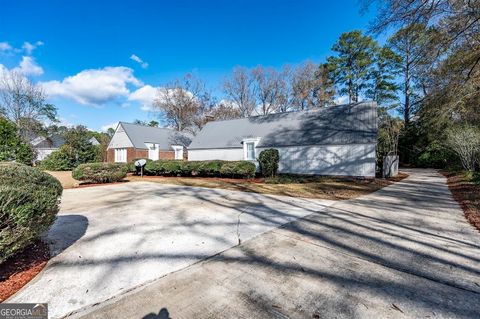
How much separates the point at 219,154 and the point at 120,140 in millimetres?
13560

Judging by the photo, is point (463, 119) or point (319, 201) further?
point (463, 119)

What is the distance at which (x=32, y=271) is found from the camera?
118 inches

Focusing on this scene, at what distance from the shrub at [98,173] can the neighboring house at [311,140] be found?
338 inches

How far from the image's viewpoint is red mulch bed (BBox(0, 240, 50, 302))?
2.61 m

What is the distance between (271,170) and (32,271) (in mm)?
12741

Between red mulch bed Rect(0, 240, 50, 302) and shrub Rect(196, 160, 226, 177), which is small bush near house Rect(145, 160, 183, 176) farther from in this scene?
red mulch bed Rect(0, 240, 50, 302)

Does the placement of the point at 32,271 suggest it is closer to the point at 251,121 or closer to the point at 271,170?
the point at 271,170

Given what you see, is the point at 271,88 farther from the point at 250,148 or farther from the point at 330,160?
the point at 330,160

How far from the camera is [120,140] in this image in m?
A: 25.9

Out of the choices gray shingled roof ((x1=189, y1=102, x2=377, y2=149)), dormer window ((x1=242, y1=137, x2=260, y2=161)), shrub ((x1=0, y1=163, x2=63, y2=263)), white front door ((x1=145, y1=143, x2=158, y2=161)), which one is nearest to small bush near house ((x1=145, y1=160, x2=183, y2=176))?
gray shingled roof ((x1=189, y1=102, x2=377, y2=149))

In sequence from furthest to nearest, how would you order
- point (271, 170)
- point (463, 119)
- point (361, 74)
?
point (361, 74) → point (463, 119) → point (271, 170)

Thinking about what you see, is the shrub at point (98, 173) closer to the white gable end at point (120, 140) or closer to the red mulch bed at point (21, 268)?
the red mulch bed at point (21, 268)

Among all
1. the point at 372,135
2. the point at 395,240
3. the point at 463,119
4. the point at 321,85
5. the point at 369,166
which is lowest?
the point at 395,240

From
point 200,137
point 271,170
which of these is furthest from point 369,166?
point 200,137
